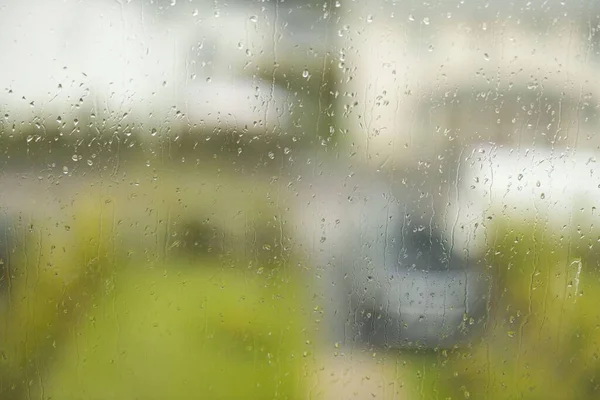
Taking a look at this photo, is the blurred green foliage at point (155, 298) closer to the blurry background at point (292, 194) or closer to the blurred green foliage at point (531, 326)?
the blurry background at point (292, 194)

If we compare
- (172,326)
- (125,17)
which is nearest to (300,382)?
(172,326)

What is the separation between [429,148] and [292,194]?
0.83 ft

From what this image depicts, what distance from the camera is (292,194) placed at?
0.83 meters

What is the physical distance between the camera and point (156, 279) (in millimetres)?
820

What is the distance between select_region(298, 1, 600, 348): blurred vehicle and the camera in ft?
2.71

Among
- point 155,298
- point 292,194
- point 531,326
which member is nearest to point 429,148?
point 292,194

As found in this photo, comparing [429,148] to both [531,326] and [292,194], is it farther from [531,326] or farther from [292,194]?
[531,326]

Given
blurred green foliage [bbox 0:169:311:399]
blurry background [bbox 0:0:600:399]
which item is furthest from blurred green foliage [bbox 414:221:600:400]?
blurred green foliage [bbox 0:169:311:399]

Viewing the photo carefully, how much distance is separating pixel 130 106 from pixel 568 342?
0.88 metres

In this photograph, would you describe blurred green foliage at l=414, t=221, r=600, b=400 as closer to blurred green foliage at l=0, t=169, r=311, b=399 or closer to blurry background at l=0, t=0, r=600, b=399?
blurry background at l=0, t=0, r=600, b=399

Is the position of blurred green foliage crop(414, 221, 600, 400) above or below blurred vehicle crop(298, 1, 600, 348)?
below

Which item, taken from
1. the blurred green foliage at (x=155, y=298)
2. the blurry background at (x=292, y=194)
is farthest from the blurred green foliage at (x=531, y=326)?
the blurred green foliage at (x=155, y=298)

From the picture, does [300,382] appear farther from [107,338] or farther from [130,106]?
[130,106]

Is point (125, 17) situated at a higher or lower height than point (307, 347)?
higher
